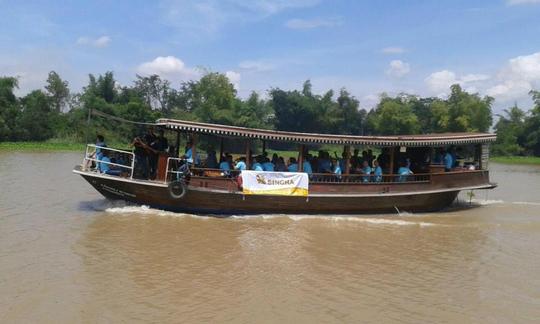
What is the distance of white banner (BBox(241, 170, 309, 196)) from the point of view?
11.5 meters

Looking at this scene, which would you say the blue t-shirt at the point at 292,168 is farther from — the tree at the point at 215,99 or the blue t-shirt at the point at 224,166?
the tree at the point at 215,99

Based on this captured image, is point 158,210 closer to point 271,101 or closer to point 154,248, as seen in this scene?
point 154,248

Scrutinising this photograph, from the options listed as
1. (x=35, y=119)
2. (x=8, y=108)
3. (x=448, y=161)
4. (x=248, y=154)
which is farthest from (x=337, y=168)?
(x=35, y=119)

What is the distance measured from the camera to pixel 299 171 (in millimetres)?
12102

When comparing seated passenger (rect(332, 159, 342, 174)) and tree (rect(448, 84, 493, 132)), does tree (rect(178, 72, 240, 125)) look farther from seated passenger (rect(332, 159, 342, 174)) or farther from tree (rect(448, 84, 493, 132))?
seated passenger (rect(332, 159, 342, 174))

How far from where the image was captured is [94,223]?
34.3ft

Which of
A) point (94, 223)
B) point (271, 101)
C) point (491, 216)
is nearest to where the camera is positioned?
point (94, 223)

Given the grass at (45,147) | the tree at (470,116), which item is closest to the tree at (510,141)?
the tree at (470,116)

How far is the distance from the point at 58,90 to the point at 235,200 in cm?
6449

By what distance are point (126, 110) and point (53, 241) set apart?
1643 inches

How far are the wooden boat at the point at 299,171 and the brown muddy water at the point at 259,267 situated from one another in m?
0.34

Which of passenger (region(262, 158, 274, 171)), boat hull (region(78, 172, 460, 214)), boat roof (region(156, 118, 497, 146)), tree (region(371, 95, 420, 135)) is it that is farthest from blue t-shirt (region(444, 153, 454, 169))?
tree (region(371, 95, 420, 135))

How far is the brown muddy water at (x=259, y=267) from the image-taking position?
597cm

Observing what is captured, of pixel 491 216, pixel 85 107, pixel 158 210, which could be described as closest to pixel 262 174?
pixel 158 210
